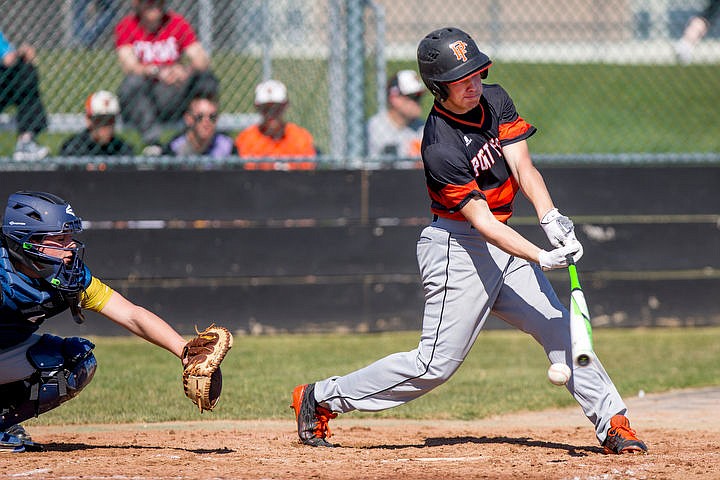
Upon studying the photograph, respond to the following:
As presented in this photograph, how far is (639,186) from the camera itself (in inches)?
328

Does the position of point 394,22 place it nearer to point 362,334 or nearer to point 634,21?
point 634,21

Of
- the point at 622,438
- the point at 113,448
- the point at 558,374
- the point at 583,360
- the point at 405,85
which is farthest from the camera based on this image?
the point at 405,85

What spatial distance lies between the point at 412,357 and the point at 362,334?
3592 millimetres

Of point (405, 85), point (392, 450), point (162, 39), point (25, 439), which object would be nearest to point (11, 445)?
point (25, 439)

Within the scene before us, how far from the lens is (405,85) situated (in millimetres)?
8680

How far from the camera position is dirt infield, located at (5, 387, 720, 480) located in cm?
419

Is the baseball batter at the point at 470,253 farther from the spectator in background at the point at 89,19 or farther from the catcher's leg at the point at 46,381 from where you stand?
the spectator in background at the point at 89,19

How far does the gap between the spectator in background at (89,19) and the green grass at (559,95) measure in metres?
0.12

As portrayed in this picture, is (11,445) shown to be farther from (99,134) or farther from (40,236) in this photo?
(99,134)

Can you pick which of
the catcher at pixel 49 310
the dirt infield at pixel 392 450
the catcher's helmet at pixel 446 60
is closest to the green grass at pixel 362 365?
the dirt infield at pixel 392 450

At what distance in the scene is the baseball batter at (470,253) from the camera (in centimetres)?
441

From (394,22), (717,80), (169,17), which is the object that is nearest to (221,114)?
(169,17)

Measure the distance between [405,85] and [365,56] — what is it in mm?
566

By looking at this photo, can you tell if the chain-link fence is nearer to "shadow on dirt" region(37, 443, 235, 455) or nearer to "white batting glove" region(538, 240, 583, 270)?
"shadow on dirt" region(37, 443, 235, 455)
